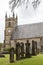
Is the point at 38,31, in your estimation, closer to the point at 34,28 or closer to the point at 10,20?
the point at 34,28

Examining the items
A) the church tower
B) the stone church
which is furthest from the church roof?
the church tower

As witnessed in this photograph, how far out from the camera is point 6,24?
78.0m

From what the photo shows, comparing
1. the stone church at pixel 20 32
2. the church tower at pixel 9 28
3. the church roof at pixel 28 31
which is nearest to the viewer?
the stone church at pixel 20 32

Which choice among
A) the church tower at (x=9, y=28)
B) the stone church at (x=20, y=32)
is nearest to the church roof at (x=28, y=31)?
the stone church at (x=20, y=32)

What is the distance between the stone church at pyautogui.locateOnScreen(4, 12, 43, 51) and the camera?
6950 centimetres

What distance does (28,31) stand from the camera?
2862 inches

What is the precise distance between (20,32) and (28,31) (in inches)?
114

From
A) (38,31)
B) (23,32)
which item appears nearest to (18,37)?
(23,32)

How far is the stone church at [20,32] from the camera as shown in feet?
228

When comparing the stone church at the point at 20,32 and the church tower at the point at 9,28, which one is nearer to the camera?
the stone church at the point at 20,32

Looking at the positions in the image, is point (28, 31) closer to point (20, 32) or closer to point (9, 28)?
point (20, 32)

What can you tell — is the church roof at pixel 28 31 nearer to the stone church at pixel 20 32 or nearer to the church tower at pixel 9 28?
the stone church at pixel 20 32

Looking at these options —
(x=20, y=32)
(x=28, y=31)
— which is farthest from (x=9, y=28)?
(x=28, y=31)

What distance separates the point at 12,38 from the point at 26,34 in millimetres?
5437
